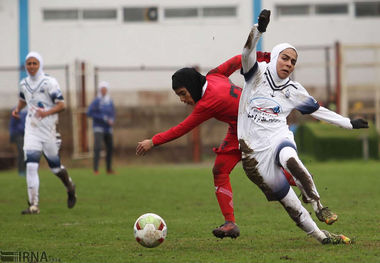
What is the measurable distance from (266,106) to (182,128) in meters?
0.87

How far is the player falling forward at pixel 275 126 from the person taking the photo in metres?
7.73

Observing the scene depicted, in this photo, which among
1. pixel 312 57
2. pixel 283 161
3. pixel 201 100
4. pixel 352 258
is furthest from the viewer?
pixel 312 57

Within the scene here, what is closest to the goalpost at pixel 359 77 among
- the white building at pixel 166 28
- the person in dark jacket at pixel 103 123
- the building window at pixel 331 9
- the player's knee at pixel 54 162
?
the white building at pixel 166 28

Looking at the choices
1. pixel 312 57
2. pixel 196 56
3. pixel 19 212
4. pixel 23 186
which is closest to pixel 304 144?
pixel 312 57

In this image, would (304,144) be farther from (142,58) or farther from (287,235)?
(287,235)

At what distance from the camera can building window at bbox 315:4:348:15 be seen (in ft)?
94.1

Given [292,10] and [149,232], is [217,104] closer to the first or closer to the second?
[149,232]

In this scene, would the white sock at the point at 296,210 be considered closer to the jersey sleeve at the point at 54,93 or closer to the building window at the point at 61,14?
the jersey sleeve at the point at 54,93

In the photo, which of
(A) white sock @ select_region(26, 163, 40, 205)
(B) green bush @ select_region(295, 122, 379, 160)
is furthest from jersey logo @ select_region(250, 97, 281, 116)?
(B) green bush @ select_region(295, 122, 379, 160)

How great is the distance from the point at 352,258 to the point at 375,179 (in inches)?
402

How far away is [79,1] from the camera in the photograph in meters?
28.9

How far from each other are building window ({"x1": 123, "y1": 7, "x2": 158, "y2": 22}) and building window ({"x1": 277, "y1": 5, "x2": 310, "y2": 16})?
4531 millimetres

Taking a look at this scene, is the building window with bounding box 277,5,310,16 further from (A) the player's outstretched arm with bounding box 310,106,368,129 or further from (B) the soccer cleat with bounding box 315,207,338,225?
(B) the soccer cleat with bounding box 315,207,338,225

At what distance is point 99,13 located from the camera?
29.0m
